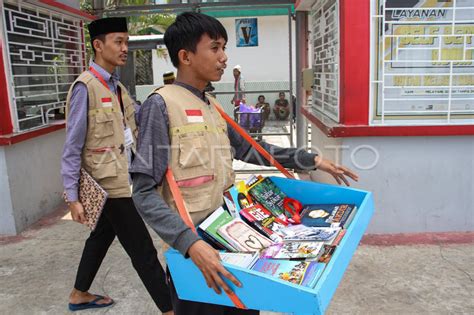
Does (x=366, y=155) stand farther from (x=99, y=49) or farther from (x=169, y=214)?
(x=169, y=214)

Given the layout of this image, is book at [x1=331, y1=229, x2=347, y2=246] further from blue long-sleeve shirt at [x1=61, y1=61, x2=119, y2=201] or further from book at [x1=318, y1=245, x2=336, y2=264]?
blue long-sleeve shirt at [x1=61, y1=61, x2=119, y2=201]

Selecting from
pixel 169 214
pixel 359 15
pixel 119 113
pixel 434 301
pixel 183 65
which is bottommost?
pixel 434 301

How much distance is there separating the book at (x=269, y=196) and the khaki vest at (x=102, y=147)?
45.7 inches

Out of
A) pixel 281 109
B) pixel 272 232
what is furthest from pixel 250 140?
pixel 281 109

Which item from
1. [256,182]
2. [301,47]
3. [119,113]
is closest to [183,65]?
[256,182]

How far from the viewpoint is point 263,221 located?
1632 millimetres

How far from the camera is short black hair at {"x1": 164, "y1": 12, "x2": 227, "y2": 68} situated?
1628 mm

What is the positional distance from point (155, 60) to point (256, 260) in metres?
14.0

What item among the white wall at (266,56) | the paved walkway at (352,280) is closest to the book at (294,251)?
the paved walkway at (352,280)

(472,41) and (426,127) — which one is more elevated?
(472,41)

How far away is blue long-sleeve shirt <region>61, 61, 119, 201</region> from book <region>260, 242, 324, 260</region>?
4.89 ft

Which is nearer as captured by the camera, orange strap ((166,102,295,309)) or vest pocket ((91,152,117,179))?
orange strap ((166,102,295,309))

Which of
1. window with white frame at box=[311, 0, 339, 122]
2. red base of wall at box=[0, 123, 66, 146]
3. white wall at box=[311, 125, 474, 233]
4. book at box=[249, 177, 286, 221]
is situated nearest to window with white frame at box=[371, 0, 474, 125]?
white wall at box=[311, 125, 474, 233]

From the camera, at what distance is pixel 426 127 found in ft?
12.6
